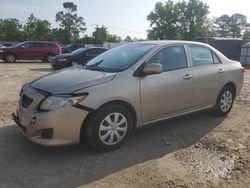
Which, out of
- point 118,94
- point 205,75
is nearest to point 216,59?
point 205,75

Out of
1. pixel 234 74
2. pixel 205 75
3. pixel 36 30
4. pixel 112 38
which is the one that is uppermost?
pixel 205 75

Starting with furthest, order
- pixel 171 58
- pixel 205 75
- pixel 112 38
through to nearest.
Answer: pixel 112 38 < pixel 205 75 < pixel 171 58

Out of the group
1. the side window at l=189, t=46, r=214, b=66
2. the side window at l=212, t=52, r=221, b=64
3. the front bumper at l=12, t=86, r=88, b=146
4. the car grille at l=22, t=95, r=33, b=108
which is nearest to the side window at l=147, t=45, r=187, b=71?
the side window at l=189, t=46, r=214, b=66

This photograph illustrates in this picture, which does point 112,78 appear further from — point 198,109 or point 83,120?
point 198,109

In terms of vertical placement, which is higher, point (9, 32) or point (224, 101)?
point (224, 101)

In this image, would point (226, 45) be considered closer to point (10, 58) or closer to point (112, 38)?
point (10, 58)

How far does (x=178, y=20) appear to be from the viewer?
68000 mm

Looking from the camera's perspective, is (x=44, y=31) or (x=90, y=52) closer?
(x=90, y=52)

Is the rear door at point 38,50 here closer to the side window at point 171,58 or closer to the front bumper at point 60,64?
the front bumper at point 60,64

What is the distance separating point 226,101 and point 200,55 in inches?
47.8

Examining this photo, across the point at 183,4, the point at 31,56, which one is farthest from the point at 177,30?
the point at 31,56

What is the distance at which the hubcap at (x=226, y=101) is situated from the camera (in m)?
Answer: 6.33

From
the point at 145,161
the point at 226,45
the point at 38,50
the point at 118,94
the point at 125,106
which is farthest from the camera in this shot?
the point at 226,45

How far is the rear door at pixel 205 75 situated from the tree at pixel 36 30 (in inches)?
2553
